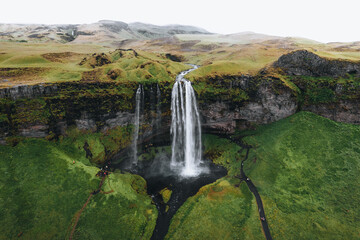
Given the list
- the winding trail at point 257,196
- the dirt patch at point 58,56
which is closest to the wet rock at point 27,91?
the dirt patch at point 58,56

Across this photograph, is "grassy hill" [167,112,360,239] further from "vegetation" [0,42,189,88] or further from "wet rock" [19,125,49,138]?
"wet rock" [19,125,49,138]

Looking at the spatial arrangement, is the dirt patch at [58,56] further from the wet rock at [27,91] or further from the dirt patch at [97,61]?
the wet rock at [27,91]

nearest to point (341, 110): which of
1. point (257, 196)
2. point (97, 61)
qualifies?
point (257, 196)

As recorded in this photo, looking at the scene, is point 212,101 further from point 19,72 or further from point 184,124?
point 19,72

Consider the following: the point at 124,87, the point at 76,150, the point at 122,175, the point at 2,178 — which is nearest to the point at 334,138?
the point at 122,175

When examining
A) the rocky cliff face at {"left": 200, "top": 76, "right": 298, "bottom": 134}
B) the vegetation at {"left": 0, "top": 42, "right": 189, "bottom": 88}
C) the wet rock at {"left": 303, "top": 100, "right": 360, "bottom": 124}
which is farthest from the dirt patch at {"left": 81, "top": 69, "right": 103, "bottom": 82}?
the wet rock at {"left": 303, "top": 100, "right": 360, "bottom": 124}

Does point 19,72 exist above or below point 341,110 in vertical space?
above

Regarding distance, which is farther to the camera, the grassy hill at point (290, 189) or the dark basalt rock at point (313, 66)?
the dark basalt rock at point (313, 66)
